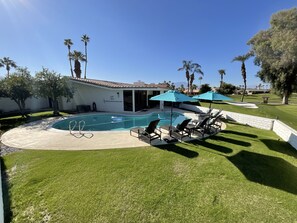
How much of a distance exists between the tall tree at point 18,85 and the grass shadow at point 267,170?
1793cm

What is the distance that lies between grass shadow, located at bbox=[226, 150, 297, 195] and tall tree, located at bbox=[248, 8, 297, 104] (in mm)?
13927

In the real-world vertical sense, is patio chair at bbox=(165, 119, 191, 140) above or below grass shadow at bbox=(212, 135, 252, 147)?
above

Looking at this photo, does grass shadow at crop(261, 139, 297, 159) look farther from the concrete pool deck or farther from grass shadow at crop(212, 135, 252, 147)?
the concrete pool deck

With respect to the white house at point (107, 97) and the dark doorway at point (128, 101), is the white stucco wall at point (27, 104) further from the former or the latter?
the dark doorway at point (128, 101)

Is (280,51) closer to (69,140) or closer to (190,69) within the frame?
(190,69)

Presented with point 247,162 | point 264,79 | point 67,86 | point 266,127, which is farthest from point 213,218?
point 264,79

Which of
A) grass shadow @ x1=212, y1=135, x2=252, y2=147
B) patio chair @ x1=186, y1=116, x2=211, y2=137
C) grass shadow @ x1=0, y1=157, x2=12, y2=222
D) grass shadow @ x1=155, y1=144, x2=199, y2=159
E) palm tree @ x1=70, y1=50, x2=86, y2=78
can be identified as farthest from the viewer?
palm tree @ x1=70, y1=50, x2=86, y2=78

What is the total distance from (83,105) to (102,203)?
54.4 ft

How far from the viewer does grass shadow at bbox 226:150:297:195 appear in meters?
4.29

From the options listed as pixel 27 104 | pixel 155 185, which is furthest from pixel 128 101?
pixel 27 104

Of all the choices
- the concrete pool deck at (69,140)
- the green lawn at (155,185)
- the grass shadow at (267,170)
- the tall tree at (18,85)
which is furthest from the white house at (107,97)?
the grass shadow at (267,170)

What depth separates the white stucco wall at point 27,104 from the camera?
18.0 meters

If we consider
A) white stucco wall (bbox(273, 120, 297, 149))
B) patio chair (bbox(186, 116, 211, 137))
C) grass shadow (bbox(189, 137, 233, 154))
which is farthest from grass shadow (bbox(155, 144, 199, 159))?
white stucco wall (bbox(273, 120, 297, 149))

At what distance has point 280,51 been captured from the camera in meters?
16.4
